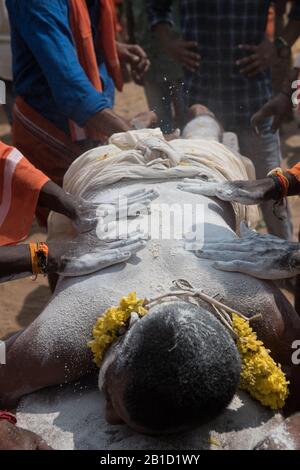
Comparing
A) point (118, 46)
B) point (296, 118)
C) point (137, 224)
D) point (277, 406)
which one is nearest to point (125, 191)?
point (137, 224)

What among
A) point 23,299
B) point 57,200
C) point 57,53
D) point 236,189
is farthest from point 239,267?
point 23,299

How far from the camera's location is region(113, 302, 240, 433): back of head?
2039 mm

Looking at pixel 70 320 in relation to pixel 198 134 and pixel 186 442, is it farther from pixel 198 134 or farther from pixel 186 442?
pixel 198 134

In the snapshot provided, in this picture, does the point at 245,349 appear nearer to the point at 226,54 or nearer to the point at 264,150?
the point at 264,150

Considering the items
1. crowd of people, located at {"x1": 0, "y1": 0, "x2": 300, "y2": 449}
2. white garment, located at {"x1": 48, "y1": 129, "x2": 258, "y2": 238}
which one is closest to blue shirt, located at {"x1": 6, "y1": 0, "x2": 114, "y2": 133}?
crowd of people, located at {"x1": 0, "y1": 0, "x2": 300, "y2": 449}

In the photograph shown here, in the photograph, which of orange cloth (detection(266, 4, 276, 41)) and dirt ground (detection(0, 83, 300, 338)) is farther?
orange cloth (detection(266, 4, 276, 41))

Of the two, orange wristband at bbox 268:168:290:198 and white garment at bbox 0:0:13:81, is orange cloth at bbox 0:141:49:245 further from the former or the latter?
white garment at bbox 0:0:13:81

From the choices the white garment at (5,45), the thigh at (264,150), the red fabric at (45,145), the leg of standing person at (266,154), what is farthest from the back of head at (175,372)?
the white garment at (5,45)

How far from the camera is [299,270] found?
96.6 inches

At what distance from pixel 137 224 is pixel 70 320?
47cm

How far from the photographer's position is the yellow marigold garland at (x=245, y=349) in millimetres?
2297

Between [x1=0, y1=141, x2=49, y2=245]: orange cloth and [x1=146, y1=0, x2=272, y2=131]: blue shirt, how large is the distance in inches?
78.7

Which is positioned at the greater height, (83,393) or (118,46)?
(118,46)

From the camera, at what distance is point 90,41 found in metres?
3.74
